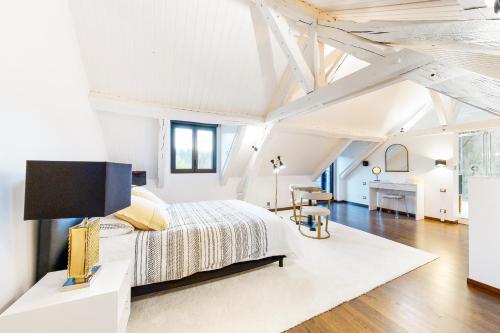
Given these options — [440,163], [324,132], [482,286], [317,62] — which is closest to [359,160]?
[440,163]

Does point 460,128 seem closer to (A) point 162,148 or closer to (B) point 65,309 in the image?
(A) point 162,148

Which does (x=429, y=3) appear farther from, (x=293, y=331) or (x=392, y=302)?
(x=293, y=331)

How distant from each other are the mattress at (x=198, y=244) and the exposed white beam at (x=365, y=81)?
5.49 feet

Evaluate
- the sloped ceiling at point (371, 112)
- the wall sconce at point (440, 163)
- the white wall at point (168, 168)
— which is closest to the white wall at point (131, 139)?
the white wall at point (168, 168)

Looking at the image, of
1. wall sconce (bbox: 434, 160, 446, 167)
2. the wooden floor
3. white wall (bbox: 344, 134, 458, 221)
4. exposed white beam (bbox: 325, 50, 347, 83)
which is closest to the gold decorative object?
the wooden floor

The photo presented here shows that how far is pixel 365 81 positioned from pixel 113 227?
289 cm

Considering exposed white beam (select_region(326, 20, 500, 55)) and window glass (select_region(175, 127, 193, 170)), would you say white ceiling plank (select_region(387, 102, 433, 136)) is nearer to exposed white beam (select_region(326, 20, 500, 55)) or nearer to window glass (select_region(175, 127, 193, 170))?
exposed white beam (select_region(326, 20, 500, 55))

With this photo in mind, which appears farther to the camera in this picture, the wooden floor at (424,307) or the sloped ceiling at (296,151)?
the sloped ceiling at (296,151)

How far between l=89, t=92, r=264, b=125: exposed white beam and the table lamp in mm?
2094

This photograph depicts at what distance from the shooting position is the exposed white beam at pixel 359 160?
18.9ft

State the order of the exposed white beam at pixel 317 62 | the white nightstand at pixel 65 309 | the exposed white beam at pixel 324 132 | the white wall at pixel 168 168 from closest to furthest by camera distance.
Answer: the white nightstand at pixel 65 309, the exposed white beam at pixel 317 62, the white wall at pixel 168 168, the exposed white beam at pixel 324 132

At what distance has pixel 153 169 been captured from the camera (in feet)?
13.7

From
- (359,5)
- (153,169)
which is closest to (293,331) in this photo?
(359,5)

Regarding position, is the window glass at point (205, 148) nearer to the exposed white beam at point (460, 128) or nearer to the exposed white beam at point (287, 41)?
the exposed white beam at point (287, 41)
